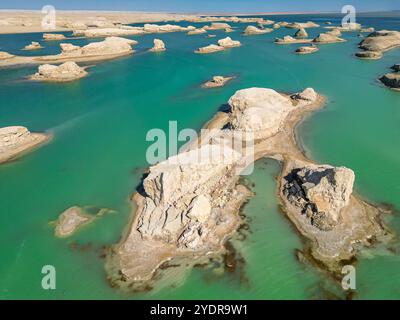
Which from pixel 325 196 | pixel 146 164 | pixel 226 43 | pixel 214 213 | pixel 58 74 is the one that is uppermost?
pixel 226 43

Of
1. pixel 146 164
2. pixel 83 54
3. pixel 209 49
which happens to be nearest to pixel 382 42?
pixel 209 49

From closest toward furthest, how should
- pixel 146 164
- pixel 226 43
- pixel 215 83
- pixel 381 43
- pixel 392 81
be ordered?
1. pixel 146 164
2. pixel 392 81
3. pixel 215 83
4. pixel 381 43
5. pixel 226 43

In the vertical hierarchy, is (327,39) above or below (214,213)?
above

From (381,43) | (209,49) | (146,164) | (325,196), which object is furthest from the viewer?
(209,49)

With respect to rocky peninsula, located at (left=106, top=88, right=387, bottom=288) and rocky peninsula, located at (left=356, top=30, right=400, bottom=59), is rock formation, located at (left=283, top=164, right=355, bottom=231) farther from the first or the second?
rocky peninsula, located at (left=356, top=30, right=400, bottom=59)

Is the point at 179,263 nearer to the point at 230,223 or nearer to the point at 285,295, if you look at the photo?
the point at 230,223

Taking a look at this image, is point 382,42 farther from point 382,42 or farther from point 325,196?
point 325,196

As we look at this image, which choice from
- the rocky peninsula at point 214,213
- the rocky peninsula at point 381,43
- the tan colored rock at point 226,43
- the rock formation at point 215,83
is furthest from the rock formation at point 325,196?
the tan colored rock at point 226,43

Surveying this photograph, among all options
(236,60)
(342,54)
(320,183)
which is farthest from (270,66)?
(320,183)
